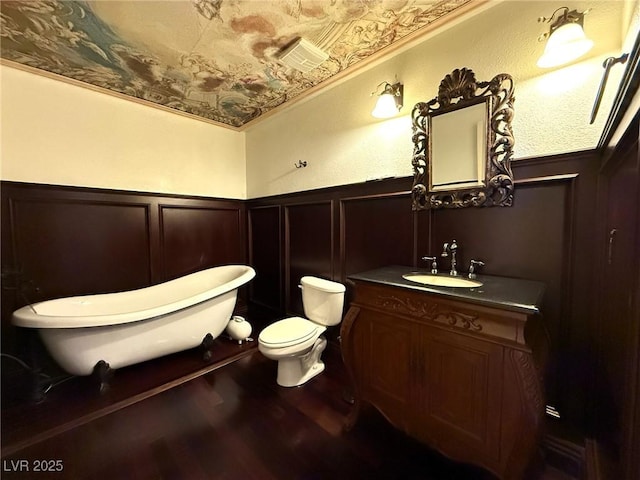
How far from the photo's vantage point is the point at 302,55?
181cm

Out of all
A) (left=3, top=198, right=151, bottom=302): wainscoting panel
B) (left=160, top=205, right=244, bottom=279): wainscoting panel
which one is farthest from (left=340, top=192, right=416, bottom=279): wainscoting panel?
(left=3, top=198, right=151, bottom=302): wainscoting panel

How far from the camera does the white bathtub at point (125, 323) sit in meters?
1.63

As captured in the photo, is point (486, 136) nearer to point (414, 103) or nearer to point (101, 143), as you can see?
point (414, 103)

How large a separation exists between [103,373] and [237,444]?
1143 mm

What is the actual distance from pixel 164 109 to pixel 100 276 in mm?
1786

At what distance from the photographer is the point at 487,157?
1.46 meters

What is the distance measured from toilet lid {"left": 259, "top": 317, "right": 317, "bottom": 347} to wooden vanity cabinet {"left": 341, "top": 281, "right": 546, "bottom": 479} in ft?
1.42

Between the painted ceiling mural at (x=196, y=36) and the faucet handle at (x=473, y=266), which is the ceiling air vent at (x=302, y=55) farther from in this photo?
the faucet handle at (x=473, y=266)

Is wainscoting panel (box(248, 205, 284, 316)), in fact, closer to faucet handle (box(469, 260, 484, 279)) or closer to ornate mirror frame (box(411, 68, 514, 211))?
ornate mirror frame (box(411, 68, 514, 211))

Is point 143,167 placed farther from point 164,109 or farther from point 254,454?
point 254,454

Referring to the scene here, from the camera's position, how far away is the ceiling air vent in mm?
1723

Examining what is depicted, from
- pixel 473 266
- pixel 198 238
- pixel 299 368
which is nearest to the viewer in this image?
pixel 473 266

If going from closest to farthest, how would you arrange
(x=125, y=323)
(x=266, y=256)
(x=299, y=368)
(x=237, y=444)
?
(x=237, y=444), (x=125, y=323), (x=299, y=368), (x=266, y=256)

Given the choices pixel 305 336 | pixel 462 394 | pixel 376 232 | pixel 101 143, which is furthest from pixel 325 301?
pixel 101 143
